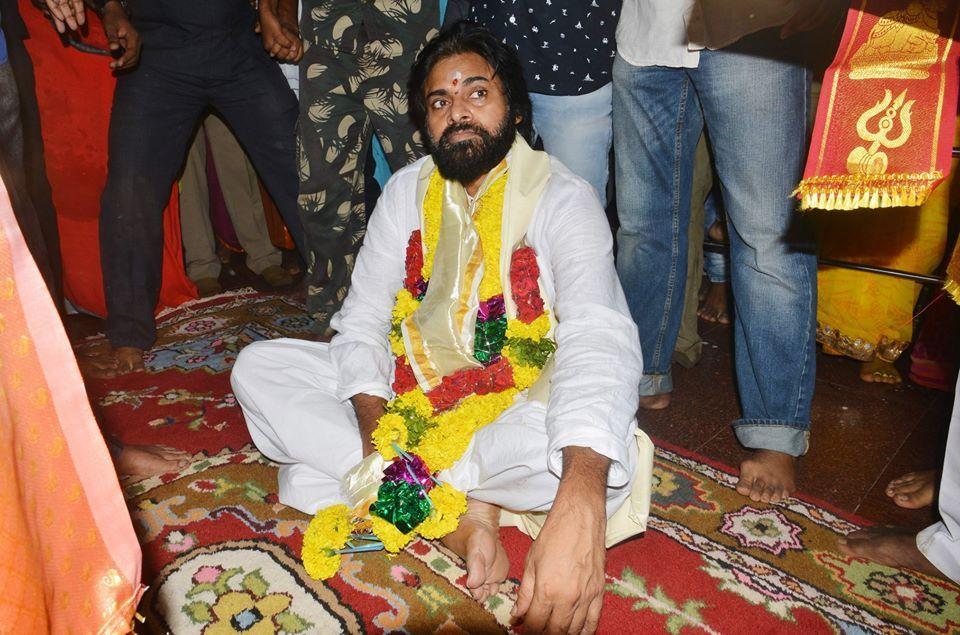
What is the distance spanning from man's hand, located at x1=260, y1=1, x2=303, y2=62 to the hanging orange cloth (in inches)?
80.1

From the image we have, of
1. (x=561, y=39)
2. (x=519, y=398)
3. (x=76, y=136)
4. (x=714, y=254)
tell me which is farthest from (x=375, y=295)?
(x=76, y=136)

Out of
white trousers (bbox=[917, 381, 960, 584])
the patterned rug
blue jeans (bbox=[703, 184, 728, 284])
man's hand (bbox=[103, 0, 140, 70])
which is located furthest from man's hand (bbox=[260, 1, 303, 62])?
white trousers (bbox=[917, 381, 960, 584])

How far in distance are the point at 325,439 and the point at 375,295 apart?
444 millimetres

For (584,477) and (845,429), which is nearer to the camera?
(584,477)

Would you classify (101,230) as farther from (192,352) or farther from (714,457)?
(714,457)

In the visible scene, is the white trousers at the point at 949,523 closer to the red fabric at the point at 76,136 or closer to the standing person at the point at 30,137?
the standing person at the point at 30,137

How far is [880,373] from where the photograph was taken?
8.12 feet

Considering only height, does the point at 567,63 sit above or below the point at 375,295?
above

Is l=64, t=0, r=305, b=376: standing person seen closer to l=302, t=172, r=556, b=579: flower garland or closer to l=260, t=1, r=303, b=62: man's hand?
l=260, t=1, r=303, b=62: man's hand

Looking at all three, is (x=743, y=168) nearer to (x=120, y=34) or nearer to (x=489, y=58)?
(x=489, y=58)

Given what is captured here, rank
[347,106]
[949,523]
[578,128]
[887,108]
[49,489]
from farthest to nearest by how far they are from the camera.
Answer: [347,106] → [578,128] → [949,523] → [887,108] → [49,489]

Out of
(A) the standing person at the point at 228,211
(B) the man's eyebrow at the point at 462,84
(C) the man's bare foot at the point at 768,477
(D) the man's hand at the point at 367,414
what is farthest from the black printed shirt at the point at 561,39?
(A) the standing person at the point at 228,211

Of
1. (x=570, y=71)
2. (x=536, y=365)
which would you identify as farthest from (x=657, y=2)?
(x=536, y=365)

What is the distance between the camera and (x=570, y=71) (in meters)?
2.02
